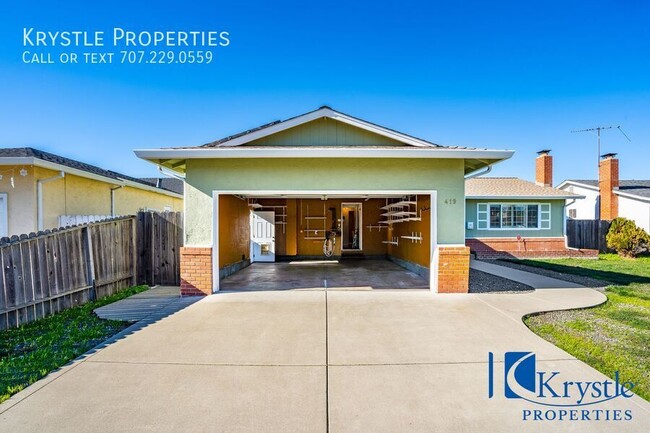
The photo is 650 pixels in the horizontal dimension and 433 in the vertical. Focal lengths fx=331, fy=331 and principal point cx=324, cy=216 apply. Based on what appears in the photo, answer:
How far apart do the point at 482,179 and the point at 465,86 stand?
22.6 feet

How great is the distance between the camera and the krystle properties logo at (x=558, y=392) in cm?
285

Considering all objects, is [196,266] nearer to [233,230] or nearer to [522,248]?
[233,230]

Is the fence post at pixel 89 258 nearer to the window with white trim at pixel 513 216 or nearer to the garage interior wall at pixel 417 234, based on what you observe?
the garage interior wall at pixel 417 234

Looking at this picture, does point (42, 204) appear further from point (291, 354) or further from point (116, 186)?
point (291, 354)

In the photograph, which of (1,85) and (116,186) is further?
(116,186)

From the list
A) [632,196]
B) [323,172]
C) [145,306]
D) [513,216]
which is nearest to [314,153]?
[323,172]

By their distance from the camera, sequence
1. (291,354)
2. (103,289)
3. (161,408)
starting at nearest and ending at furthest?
1. (161,408)
2. (291,354)
3. (103,289)

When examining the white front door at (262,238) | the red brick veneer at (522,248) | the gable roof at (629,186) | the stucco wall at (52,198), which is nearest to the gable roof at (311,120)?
the stucco wall at (52,198)

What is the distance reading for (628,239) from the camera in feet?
47.8

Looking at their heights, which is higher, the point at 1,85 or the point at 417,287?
the point at 1,85

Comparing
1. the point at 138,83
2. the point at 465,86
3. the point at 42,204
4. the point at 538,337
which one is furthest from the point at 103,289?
the point at 465,86

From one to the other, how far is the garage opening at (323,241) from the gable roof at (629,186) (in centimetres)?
1451

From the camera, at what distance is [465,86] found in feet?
42.7

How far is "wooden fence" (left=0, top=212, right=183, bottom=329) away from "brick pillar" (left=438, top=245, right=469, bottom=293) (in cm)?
642
